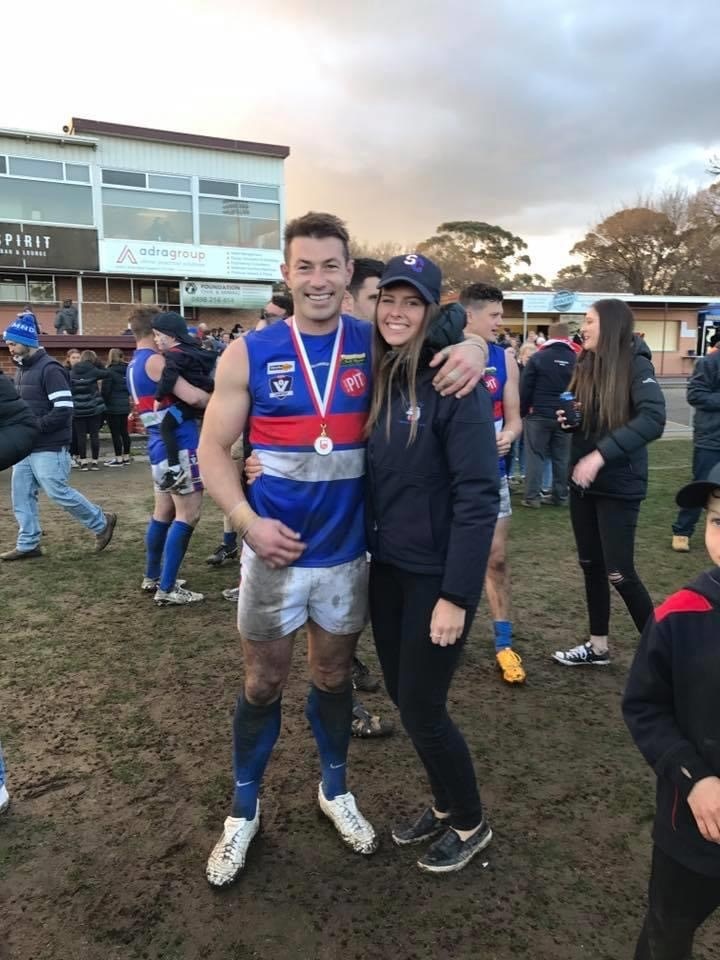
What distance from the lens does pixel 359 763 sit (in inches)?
126

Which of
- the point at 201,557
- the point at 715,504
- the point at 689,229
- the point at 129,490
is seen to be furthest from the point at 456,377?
the point at 689,229

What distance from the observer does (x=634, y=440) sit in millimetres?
3518

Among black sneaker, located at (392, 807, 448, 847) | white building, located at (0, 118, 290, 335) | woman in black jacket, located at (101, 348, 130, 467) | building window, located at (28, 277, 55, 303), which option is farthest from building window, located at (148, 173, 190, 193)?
black sneaker, located at (392, 807, 448, 847)

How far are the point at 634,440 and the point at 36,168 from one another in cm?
2801

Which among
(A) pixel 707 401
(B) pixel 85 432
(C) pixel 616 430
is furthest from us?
(B) pixel 85 432

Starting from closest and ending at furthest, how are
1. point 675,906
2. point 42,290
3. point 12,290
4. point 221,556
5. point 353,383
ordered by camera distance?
point 675,906 < point 353,383 < point 221,556 < point 12,290 < point 42,290

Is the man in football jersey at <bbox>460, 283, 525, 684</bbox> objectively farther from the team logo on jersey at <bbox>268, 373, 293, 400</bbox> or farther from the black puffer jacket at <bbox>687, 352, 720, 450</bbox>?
the black puffer jacket at <bbox>687, 352, 720, 450</bbox>

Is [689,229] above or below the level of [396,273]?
above

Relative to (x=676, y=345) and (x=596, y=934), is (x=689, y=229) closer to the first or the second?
(x=676, y=345)

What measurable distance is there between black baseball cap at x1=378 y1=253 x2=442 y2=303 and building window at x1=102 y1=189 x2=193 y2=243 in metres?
27.6

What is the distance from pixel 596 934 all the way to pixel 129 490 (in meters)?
8.53

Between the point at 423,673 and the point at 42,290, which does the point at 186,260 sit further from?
the point at 423,673

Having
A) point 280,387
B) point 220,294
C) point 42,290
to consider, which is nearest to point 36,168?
point 42,290

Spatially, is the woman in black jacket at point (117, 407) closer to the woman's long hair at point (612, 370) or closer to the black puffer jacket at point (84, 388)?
the black puffer jacket at point (84, 388)
